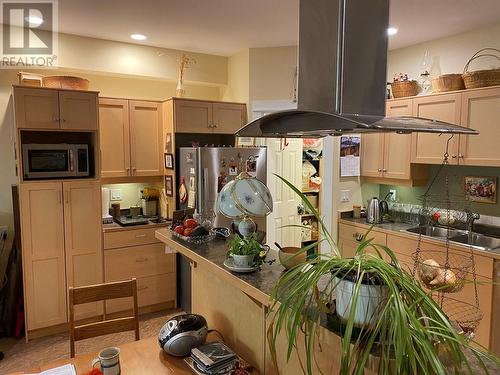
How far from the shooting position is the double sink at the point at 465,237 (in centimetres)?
312

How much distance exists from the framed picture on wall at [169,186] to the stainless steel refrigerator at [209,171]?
74mm

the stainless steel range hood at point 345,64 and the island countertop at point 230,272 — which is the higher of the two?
the stainless steel range hood at point 345,64

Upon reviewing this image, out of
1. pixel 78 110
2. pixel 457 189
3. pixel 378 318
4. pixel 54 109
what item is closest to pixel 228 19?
pixel 78 110

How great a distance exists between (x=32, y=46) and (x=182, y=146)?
1.69 m

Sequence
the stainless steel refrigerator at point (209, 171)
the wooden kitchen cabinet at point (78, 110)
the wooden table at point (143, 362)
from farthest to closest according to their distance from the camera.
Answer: the stainless steel refrigerator at point (209, 171), the wooden kitchen cabinet at point (78, 110), the wooden table at point (143, 362)

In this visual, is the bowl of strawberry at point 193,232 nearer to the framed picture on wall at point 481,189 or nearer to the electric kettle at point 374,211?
the electric kettle at point 374,211

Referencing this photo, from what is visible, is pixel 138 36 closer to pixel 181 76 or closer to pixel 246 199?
pixel 181 76

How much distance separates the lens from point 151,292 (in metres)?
3.95

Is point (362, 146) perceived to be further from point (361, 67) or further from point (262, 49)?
point (361, 67)

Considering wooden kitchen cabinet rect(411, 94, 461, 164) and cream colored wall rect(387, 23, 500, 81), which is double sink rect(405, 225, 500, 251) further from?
cream colored wall rect(387, 23, 500, 81)

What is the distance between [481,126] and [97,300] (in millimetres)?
3086

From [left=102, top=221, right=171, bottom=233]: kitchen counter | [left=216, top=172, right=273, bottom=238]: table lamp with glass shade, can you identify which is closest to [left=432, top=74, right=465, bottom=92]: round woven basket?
[left=216, top=172, right=273, bottom=238]: table lamp with glass shade

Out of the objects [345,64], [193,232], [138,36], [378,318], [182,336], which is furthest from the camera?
[138,36]

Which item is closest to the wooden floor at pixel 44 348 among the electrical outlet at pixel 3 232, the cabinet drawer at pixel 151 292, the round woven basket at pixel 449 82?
the cabinet drawer at pixel 151 292
